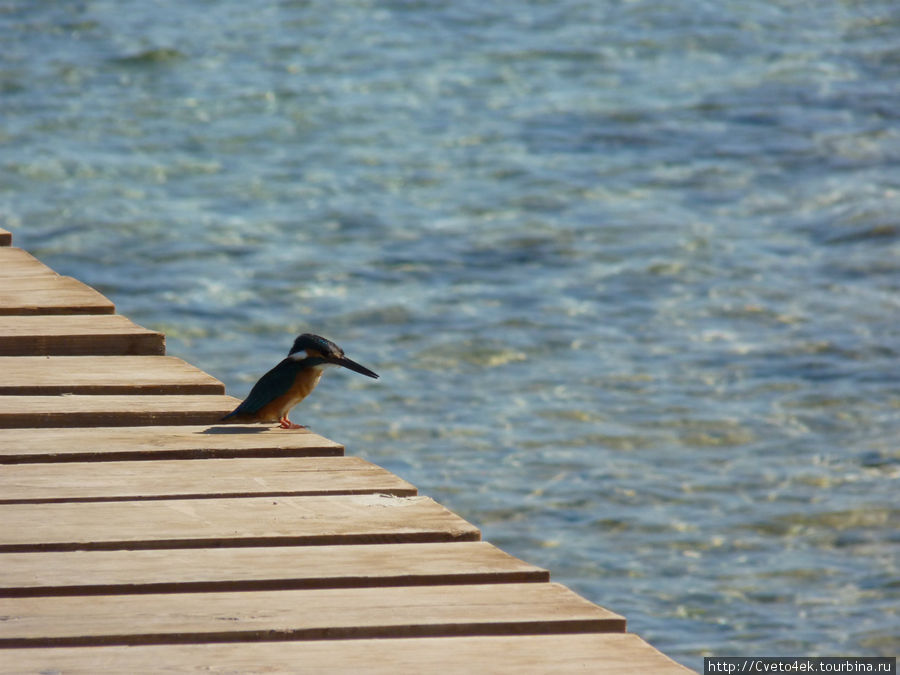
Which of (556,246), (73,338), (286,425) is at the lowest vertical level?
(556,246)

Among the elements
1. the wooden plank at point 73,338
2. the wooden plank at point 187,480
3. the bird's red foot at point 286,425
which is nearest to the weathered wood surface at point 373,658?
the wooden plank at point 187,480

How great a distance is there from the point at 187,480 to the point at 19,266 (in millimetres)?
2512

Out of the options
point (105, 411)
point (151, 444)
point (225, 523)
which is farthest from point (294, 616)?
point (105, 411)

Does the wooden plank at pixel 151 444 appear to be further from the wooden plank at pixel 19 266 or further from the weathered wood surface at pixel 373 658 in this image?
the wooden plank at pixel 19 266

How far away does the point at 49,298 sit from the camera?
5355 mm

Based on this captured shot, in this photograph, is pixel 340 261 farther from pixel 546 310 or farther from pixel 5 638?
pixel 5 638

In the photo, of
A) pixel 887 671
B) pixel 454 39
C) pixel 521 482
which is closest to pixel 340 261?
pixel 521 482

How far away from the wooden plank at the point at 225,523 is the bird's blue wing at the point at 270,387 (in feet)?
2.35

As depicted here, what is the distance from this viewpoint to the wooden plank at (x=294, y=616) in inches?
111

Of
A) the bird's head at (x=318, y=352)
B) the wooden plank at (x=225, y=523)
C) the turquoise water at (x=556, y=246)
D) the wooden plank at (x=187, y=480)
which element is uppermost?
the bird's head at (x=318, y=352)

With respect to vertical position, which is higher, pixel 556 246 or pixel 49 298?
pixel 49 298

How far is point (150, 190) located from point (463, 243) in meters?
3.64

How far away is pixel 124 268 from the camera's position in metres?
12.9

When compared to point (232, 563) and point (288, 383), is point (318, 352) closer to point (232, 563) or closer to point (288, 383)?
point (288, 383)
